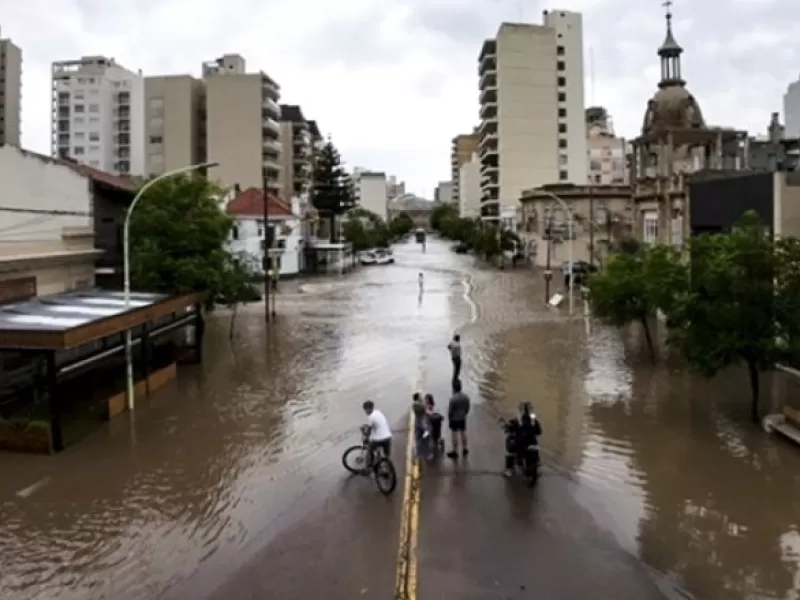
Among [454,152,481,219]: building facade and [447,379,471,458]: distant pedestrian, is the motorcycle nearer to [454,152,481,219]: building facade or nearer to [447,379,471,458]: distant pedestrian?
[447,379,471,458]: distant pedestrian

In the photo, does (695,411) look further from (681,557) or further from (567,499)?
(681,557)

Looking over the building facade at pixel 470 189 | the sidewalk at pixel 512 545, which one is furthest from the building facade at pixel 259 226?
the building facade at pixel 470 189

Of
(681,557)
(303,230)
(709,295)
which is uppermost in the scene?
(303,230)

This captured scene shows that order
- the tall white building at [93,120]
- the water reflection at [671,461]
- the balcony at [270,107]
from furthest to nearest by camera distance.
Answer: the tall white building at [93,120], the balcony at [270,107], the water reflection at [671,461]

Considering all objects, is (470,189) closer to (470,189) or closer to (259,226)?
(470,189)

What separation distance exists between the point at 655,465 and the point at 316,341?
748 inches

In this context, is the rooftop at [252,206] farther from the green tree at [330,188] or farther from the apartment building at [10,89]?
the apartment building at [10,89]

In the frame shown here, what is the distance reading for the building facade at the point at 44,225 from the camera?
25.2 metres

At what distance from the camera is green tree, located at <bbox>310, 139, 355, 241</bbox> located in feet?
313

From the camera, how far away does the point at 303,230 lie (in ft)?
260

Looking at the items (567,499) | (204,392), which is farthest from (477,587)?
(204,392)

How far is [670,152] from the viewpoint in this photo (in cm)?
4944

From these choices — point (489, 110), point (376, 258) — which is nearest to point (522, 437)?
point (376, 258)

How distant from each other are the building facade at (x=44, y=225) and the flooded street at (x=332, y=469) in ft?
17.8
